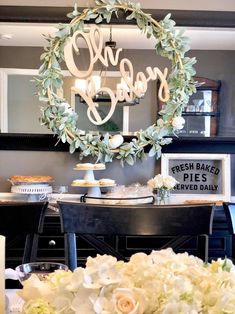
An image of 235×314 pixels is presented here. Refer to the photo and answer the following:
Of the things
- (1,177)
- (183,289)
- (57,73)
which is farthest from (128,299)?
(1,177)

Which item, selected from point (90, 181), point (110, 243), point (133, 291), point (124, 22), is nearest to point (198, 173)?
point (90, 181)

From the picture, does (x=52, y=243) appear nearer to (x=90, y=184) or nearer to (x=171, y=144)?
(x=90, y=184)

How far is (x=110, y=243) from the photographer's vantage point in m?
1.93

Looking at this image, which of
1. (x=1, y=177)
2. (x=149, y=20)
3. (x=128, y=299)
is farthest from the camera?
(x=1, y=177)

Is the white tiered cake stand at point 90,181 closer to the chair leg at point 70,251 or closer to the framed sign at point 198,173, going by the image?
the framed sign at point 198,173

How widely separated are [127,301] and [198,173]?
6.57 ft

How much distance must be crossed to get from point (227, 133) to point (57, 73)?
3.50 feet

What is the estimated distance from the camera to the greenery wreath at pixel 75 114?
2.23 m

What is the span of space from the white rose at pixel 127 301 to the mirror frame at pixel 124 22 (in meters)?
1.86

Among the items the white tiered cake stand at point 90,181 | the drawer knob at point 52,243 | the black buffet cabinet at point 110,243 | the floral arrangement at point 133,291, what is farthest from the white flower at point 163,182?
the floral arrangement at point 133,291

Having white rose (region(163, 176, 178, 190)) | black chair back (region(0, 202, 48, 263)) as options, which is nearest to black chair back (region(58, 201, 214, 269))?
black chair back (region(0, 202, 48, 263))

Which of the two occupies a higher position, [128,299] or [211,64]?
[211,64]

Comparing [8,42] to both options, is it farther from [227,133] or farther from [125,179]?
[227,133]

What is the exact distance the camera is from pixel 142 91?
7.59ft
